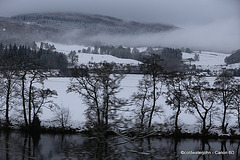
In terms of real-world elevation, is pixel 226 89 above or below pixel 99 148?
above

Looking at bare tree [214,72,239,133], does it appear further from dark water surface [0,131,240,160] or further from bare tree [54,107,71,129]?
bare tree [54,107,71,129]

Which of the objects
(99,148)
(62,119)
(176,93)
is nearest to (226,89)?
(176,93)

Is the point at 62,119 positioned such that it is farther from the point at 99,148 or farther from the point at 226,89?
the point at 226,89

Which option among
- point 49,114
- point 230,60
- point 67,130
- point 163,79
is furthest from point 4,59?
point 230,60

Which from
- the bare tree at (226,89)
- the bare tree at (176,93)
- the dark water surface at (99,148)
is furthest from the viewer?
the bare tree at (226,89)

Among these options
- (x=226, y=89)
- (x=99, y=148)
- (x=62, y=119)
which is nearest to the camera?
(x=99, y=148)

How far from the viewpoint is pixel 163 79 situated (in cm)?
2497

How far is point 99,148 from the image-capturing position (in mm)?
7941

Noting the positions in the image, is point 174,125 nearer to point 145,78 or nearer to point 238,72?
point 145,78

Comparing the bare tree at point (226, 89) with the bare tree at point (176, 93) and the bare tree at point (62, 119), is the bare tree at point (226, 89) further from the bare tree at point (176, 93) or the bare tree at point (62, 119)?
the bare tree at point (62, 119)

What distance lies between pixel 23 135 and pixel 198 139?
16802mm

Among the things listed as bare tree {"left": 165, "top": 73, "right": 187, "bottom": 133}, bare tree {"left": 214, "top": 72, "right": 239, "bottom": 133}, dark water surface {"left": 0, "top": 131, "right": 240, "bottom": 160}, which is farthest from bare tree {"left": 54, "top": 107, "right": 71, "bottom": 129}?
bare tree {"left": 214, "top": 72, "right": 239, "bottom": 133}

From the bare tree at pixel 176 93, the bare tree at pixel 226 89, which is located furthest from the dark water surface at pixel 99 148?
the bare tree at pixel 226 89

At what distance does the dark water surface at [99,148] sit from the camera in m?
8.30
